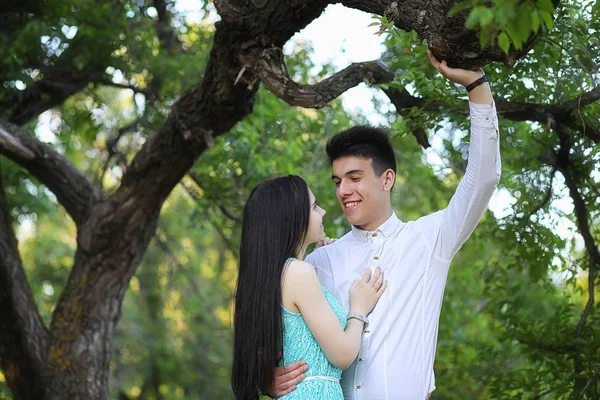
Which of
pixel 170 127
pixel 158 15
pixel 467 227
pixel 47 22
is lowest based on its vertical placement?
pixel 467 227

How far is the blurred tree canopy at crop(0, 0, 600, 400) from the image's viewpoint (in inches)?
172

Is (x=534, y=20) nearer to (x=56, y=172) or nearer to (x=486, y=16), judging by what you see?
(x=486, y=16)

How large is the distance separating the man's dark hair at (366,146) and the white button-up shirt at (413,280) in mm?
282

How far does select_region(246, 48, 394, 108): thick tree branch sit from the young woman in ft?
4.31

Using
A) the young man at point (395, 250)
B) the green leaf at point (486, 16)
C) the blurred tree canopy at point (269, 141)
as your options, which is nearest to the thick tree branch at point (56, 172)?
the blurred tree canopy at point (269, 141)

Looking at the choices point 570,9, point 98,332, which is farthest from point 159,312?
point 570,9

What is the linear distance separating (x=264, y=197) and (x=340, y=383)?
0.81 m

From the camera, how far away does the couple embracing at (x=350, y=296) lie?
311 centimetres

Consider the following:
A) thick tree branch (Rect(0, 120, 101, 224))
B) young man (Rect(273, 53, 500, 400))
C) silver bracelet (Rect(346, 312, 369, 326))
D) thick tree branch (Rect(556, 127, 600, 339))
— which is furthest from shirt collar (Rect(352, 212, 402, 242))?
thick tree branch (Rect(0, 120, 101, 224))

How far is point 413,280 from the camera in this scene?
3334 mm

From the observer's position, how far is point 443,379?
9.27 m

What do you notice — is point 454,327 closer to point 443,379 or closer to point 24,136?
point 443,379

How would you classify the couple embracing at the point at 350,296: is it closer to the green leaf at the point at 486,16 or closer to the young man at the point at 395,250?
the young man at the point at 395,250

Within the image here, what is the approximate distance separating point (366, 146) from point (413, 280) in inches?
24.2
